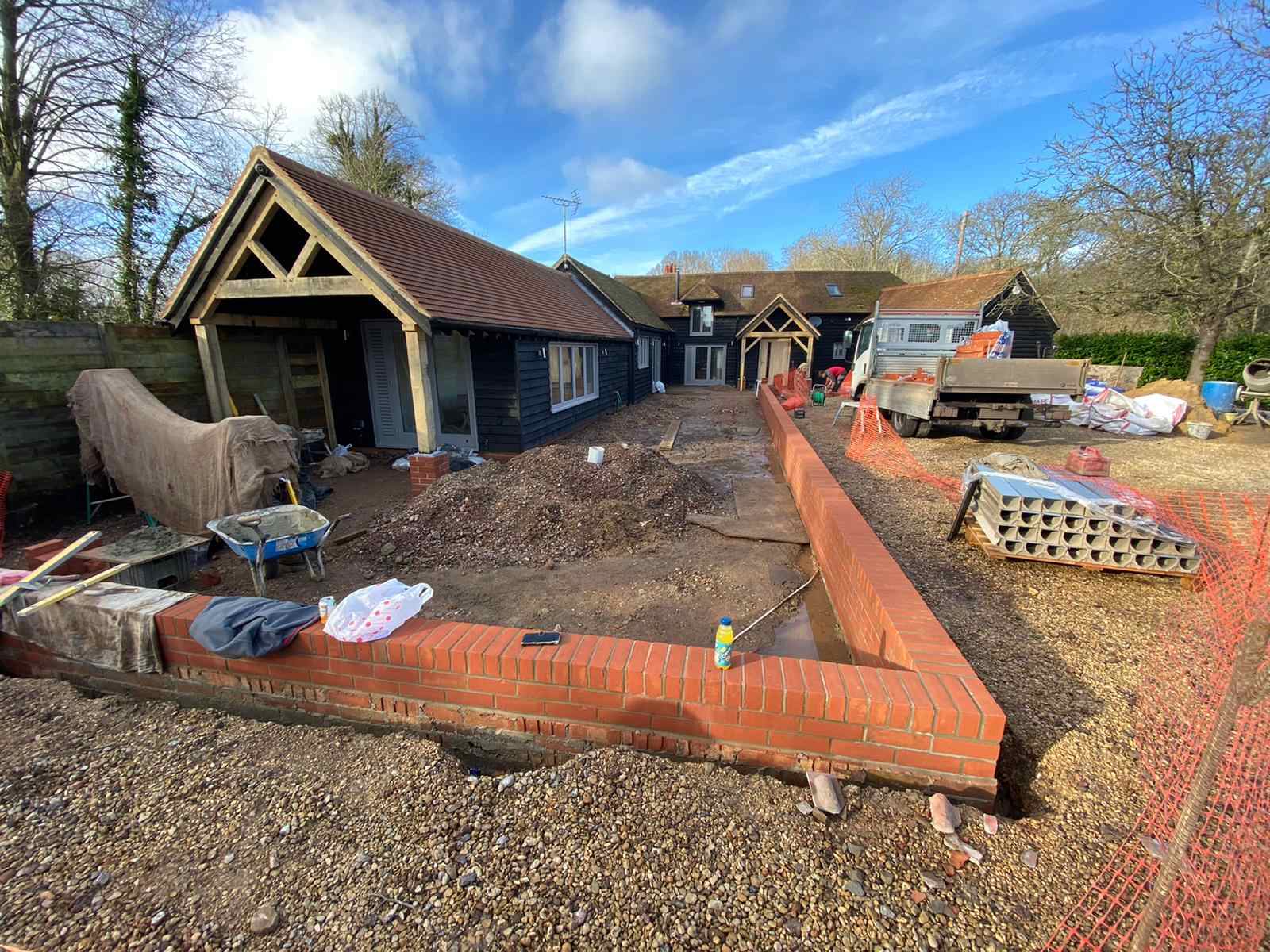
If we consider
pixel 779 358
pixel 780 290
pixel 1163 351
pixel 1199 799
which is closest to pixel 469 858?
pixel 1199 799

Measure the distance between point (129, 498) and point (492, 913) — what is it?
7715 mm

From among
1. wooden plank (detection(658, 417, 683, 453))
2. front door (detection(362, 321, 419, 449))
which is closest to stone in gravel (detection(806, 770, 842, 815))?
wooden plank (detection(658, 417, 683, 453))

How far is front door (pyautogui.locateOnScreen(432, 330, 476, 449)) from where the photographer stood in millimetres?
9078

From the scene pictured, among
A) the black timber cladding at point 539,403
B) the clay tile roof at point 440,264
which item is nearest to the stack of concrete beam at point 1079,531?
the clay tile roof at point 440,264

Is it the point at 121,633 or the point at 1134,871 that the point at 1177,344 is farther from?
the point at 121,633

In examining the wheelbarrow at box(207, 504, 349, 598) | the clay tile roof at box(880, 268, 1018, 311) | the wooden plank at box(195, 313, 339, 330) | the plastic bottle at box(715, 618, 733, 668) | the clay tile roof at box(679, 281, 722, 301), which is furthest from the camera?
the clay tile roof at box(679, 281, 722, 301)

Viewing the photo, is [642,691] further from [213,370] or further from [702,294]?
[702,294]

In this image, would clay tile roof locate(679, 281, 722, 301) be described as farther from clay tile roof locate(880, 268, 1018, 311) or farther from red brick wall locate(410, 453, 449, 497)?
red brick wall locate(410, 453, 449, 497)

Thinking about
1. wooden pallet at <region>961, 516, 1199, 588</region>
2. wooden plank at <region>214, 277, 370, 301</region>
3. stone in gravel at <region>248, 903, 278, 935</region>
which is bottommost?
stone in gravel at <region>248, 903, 278, 935</region>

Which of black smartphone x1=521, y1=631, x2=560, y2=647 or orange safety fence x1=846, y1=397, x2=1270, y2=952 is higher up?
black smartphone x1=521, y1=631, x2=560, y2=647

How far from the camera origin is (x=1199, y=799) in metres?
1.37

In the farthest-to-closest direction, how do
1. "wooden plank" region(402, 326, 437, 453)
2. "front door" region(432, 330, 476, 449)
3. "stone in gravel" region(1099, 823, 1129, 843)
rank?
"front door" region(432, 330, 476, 449) < "wooden plank" region(402, 326, 437, 453) < "stone in gravel" region(1099, 823, 1129, 843)

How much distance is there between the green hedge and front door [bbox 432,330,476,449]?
64.4ft

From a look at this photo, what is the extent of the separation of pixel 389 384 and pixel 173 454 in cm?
453
